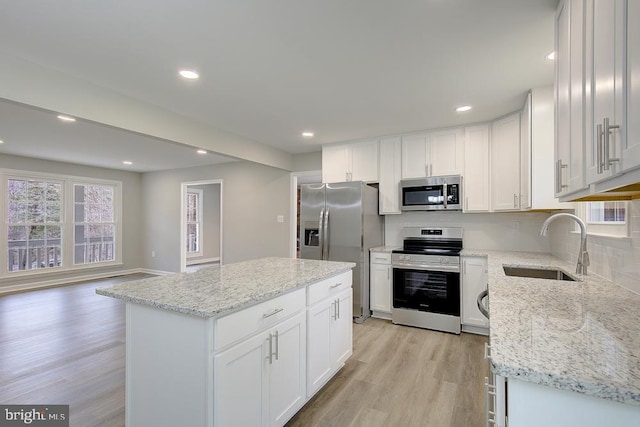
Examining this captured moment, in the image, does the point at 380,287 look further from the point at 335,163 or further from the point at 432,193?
the point at 335,163

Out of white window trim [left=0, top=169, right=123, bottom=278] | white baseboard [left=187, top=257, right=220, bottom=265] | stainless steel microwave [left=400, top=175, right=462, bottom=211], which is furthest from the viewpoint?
white baseboard [left=187, top=257, right=220, bottom=265]

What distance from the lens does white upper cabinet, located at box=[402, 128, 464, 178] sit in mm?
3740

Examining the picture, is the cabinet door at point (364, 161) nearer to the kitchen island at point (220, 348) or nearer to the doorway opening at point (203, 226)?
the kitchen island at point (220, 348)

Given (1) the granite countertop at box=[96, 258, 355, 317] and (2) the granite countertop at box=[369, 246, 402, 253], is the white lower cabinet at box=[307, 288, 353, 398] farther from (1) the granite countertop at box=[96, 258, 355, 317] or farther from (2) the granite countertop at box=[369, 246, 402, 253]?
(2) the granite countertop at box=[369, 246, 402, 253]

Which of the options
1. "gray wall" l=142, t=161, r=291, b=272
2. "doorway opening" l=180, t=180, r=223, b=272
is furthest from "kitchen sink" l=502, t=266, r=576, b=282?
"doorway opening" l=180, t=180, r=223, b=272

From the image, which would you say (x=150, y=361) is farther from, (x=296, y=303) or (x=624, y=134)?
(x=624, y=134)

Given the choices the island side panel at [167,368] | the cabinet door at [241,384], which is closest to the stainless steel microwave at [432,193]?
the cabinet door at [241,384]

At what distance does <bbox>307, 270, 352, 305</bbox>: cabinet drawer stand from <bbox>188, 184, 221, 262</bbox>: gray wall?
23.3 feet

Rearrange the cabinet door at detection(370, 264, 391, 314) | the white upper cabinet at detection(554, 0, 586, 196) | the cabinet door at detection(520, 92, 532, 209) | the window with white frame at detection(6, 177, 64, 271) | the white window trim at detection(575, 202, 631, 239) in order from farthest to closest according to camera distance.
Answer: the window with white frame at detection(6, 177, 64, 271), the cabinet door at detection(370, 264, 391, 314), the cabinet door at detection(520, 92, 532, 209), the white window trim at detection(575, 202, 631, 239), the white upper cabinet at detection(554, 0, 586, 196)

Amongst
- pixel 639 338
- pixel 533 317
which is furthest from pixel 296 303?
pixel 639 338

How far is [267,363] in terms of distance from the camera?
1.65 meters

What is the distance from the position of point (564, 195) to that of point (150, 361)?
7.30 ft

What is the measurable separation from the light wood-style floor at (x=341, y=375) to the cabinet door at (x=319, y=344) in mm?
173

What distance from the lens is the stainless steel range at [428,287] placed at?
3.45 meters
